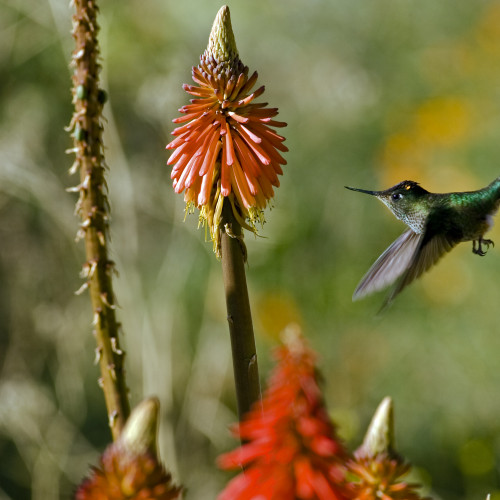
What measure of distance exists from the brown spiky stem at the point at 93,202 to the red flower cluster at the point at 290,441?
551 millimetres

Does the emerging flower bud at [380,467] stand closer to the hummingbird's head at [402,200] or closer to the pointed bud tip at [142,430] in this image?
the pointed bud tip at [142,430]

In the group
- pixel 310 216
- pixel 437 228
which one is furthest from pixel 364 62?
pixel 437 228

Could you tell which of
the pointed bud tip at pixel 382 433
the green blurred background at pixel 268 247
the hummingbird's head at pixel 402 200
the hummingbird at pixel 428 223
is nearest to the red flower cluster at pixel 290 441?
the pointed bud tip at pixel 382 433

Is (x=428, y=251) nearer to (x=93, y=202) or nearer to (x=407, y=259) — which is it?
(x=407, y=259)

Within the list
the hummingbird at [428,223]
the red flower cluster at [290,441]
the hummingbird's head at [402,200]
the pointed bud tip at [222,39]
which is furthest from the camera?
the hummingbird's head at [402,200]

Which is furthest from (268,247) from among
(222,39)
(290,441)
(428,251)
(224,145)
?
(290,441)

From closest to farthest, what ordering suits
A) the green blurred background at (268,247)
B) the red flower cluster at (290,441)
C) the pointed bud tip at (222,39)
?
the red flower cluster at (290,441) < the pointed bud tip at (222,39) < the green blurred background at (268,247)

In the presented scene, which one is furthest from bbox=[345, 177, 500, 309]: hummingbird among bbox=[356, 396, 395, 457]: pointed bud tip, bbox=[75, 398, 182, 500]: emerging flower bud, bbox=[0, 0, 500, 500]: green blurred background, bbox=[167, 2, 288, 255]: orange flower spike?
bbox=[0, 0, 500, 500]: green blurred background

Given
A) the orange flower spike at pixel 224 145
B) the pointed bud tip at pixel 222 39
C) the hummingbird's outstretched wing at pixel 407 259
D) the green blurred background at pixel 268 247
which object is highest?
the green blurred background at pixel 268 247

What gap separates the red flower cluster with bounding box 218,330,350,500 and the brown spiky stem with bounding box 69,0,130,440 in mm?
551

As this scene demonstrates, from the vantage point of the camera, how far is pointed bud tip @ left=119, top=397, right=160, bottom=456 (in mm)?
1013

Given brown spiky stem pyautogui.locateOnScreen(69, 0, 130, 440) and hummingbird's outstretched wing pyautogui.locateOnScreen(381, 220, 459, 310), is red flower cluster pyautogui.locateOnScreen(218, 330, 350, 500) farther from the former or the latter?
hummingbird's outstretched wing pyautogui.locateOnScreen(381, 220, 459, 310)

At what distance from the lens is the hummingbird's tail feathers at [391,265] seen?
72.5 inches

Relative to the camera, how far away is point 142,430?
1.01 m
